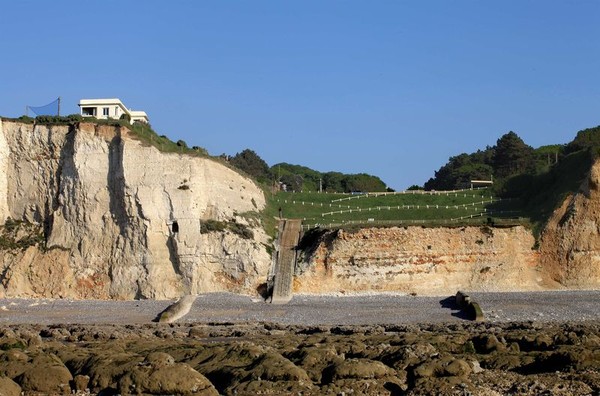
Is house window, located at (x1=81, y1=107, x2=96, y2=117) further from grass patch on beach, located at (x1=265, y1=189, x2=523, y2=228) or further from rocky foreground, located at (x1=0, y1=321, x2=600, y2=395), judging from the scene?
rocky foreground, located at (x1=0, y1=321, x2=600, y2=395)

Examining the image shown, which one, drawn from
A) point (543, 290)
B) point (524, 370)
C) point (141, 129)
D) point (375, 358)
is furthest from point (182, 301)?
point (524, 370)

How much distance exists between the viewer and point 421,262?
2044 inches

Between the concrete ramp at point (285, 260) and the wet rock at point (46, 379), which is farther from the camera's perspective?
the concrete ramp at point (285, 260)

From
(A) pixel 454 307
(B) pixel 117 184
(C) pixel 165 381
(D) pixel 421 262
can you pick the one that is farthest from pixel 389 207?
(C) pixel 165 381

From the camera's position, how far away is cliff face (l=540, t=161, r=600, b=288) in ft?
173

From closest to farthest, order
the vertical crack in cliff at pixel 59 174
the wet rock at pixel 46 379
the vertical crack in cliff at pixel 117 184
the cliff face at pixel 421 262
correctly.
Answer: the wet rock at pixel 46 379, the cliff face at pixel 421 262, the vertical crack in cliff at pixel 117 184, the vertical crack in cliff at pixel 59 174

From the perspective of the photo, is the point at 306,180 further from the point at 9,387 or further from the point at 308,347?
the point at 9,387

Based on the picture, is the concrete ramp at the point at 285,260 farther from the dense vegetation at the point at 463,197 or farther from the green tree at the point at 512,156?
the green tree at the point at 512,156

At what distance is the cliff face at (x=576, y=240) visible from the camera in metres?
52.6

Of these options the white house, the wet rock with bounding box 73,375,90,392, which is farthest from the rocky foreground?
the white house

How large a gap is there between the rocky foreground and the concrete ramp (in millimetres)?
14943

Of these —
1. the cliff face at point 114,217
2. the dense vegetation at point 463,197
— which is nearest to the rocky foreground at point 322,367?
the cliff face at point 114,217

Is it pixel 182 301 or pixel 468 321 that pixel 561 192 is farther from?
pixel 182 301

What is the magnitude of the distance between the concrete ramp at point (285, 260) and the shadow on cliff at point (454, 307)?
737cm
